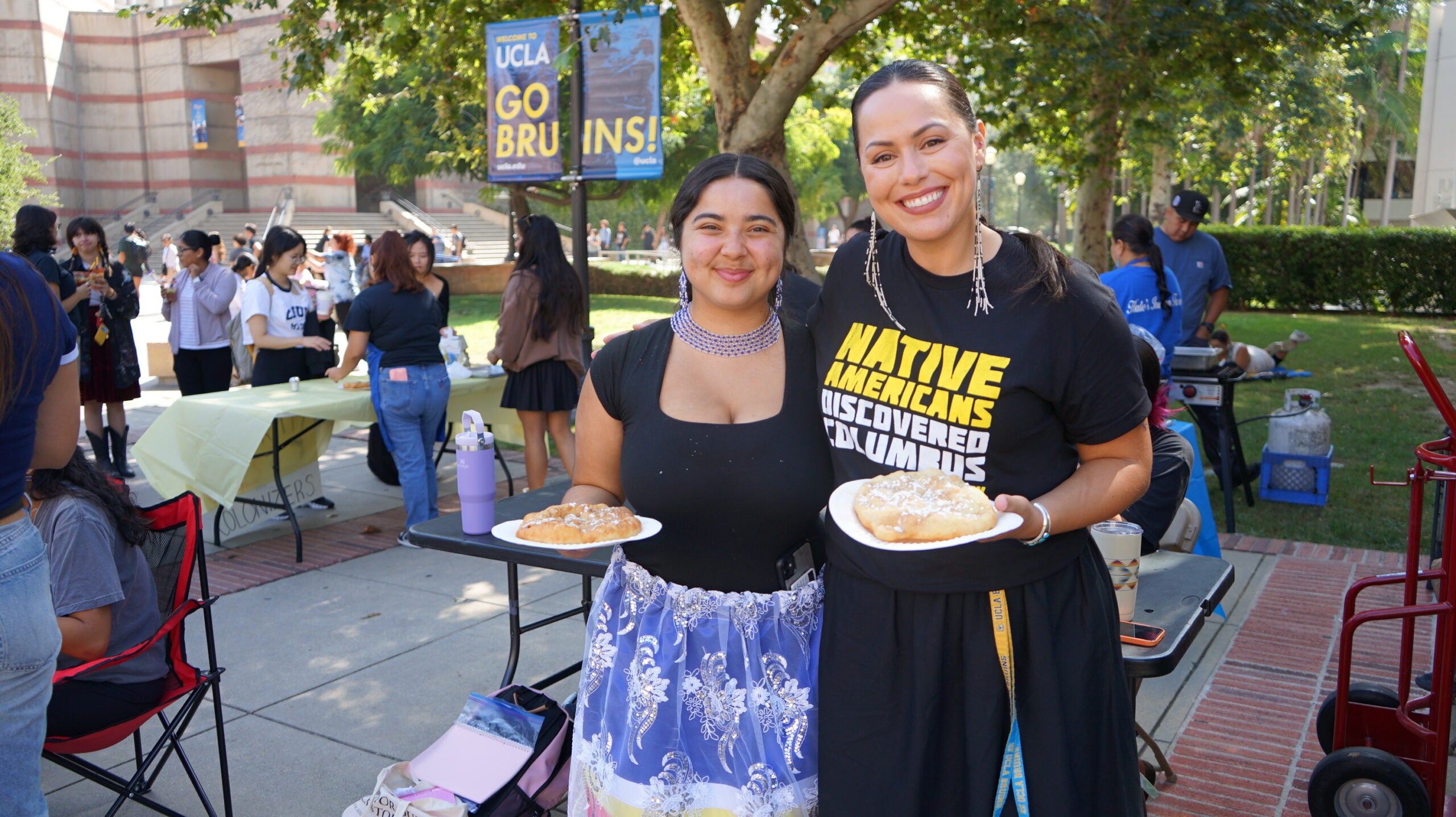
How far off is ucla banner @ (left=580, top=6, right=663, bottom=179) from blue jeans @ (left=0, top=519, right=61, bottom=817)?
4.83 meters

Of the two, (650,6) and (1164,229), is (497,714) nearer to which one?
(650,6)

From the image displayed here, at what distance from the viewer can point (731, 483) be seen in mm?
Result: 2047

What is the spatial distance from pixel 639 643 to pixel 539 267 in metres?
4.56

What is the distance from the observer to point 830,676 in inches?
72.1

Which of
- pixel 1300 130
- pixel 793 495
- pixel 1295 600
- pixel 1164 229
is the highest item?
pixel 1300 130

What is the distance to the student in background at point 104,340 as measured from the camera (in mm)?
7344

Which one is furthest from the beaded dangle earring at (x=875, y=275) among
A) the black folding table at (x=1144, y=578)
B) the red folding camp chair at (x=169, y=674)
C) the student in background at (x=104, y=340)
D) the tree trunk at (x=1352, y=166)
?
the tree trunk at (x=1352, y=166)

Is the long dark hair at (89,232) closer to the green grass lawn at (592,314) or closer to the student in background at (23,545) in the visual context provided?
the student in background at (23,545)

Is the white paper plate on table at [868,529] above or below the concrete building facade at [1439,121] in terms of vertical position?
below

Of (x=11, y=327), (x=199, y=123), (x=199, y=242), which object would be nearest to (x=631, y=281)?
(x=199, y=242)

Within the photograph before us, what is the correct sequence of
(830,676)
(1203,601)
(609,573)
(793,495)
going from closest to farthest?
(830,676) < (793,495) < (609,573) < (1203,601)

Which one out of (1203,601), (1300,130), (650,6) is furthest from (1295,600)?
(1300,130)

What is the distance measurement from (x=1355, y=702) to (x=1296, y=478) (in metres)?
4.16

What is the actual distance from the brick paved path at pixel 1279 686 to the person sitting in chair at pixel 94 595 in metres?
3.17
